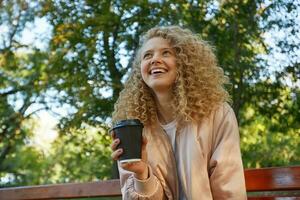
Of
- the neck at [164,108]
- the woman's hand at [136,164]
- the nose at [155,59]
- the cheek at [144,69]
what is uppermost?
the nose at [155,59]

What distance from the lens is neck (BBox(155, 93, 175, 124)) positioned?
98.9 inches

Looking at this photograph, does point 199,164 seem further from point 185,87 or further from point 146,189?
point 185,87

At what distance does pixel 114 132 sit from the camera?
2113mm

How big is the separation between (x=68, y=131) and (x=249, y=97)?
2009 mm

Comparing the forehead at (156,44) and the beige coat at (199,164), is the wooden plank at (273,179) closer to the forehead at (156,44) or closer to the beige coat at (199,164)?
the beige coat at (199,164)

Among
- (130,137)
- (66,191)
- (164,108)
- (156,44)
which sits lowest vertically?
(66,191)

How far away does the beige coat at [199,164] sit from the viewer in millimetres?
2238

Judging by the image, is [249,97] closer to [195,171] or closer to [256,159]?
[256,159]

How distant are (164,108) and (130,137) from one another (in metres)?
0.52

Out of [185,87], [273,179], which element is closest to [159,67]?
[185,87]

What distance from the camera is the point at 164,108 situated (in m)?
2.54

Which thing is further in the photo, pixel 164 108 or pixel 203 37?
pixel 203 37

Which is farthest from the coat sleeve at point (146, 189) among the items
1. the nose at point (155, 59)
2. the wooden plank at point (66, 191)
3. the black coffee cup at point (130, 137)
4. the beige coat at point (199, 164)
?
the wooden plank at point (66, 191)

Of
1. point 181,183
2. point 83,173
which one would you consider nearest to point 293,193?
point 181,183
